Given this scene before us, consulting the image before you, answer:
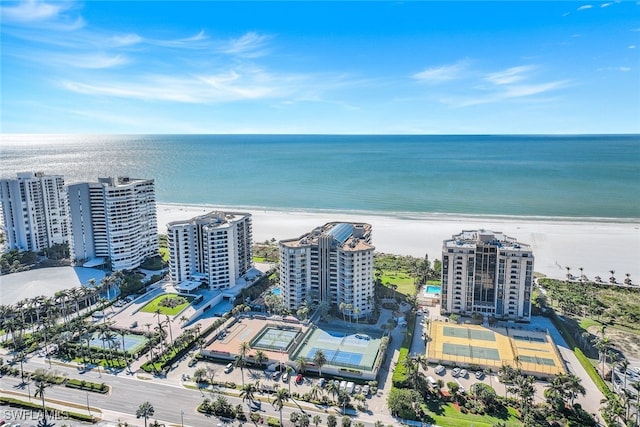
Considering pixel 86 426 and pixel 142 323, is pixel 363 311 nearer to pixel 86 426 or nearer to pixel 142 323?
pixel 142 323

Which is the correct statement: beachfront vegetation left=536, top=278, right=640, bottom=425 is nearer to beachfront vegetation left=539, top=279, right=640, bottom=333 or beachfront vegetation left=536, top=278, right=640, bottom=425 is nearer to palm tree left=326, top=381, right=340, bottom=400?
beachfront vegetation left=539, top=279, right=640, bottom=333

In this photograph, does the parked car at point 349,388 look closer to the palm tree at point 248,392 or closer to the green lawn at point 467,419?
the green lawn at point 467,419

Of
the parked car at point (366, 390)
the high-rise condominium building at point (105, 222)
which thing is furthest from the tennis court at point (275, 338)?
the high-rise condominium building at point (105, 222)

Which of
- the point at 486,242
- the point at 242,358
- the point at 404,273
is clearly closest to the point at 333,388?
the point at 242,358

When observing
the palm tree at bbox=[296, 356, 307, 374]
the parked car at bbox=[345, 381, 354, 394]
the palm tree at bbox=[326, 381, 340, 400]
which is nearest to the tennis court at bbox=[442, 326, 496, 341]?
the parked car at bbox=[345, 381, 354, 394]

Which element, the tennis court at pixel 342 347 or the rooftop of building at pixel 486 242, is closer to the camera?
the tennis court at pixel 342 347

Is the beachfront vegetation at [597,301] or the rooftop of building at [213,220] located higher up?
the rooftop of building at [213,220]

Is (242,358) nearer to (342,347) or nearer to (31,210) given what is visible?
(342,347)
